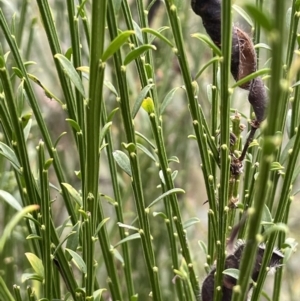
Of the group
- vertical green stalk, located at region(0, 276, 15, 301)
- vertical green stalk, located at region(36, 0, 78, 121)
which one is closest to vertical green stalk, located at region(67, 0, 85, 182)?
vertical green stalk, located at region(36, 0, 78, 121)

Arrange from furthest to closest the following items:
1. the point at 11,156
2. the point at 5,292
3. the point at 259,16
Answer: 1. the point at 11,156
2. the point at 5,292
3. the point at 259,16

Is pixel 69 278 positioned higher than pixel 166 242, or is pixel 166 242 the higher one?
pixel 69 278

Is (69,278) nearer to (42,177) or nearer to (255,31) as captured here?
(42,177)

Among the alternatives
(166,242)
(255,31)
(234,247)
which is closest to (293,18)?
(255,31)

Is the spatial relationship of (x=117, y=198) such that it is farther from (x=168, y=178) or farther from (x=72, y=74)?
(x=72, y=74)

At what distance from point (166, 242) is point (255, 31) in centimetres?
52

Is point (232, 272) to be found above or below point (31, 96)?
below

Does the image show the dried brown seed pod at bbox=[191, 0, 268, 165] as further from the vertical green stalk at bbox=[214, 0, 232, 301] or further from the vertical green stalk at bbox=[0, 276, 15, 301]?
the vertical green stalk at bbox=[0, 276, 15, 301]

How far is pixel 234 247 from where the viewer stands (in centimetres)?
36

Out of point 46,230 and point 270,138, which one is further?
point 46,230

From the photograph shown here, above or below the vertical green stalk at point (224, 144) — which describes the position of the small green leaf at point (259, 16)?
above

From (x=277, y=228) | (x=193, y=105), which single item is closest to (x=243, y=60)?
(x=193, y=105)

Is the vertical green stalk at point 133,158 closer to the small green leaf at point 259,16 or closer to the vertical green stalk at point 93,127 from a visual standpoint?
the vertical green stalk at point 93,127

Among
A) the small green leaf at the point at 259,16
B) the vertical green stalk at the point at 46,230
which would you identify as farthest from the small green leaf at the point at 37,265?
the small green leaf at the point at 259,16
